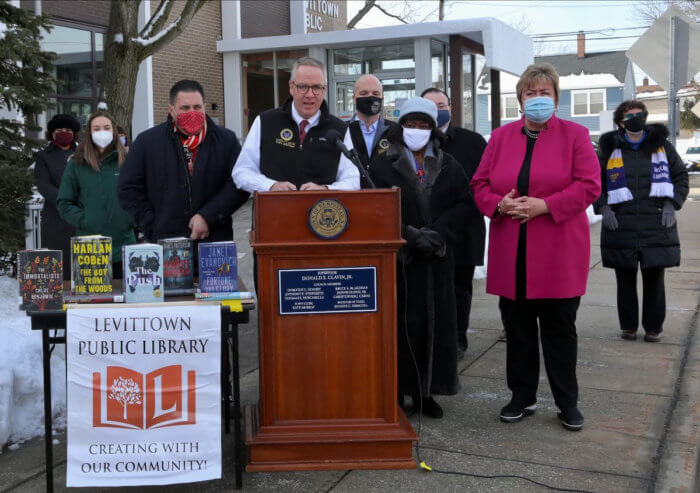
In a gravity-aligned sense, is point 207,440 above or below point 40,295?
below

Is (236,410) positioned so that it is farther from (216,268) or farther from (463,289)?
(463,289)

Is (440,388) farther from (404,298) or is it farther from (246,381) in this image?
(246,381)

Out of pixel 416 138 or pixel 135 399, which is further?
pixel 416 138

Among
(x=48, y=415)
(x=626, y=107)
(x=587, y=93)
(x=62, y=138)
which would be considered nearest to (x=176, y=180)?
(x=48, y=415)

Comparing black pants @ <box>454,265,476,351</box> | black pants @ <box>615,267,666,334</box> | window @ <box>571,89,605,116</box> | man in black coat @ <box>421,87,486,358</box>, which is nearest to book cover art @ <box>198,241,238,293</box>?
man in black coat @ <box>421,87,486,358</box>

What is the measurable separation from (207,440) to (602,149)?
4.57 metres

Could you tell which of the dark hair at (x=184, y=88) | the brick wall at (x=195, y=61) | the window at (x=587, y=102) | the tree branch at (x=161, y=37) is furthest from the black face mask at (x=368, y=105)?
the window at (x=587, y=102)

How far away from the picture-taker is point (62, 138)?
22.7 feet

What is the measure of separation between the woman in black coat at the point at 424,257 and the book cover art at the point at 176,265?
135cm

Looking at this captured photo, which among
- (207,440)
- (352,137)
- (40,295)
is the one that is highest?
(352,137)

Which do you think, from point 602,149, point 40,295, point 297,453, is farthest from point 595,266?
point 40,295

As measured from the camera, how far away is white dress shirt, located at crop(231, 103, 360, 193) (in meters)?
4.61

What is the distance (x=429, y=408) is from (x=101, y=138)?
2937 mm

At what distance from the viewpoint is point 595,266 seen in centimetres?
1141
